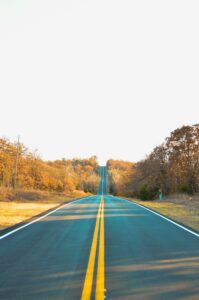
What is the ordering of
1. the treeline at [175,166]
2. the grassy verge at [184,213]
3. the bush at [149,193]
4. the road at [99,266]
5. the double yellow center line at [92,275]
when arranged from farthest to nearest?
the bush at [149,193], the treeline at [175,166], the grassy verge at [184,213], the road at [99,266], the double yellow center line at [92,275]

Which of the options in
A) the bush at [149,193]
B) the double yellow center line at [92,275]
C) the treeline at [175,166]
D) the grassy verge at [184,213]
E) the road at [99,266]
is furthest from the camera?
the bush at [149,193]

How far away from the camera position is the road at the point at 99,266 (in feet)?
18.4

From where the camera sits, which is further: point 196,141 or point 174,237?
point 196,141

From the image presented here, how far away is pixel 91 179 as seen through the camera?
168 meters

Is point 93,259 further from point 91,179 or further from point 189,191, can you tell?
point 91,179

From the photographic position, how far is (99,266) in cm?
735

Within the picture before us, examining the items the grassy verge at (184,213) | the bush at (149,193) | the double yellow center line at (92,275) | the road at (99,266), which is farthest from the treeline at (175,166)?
the double yellow center line at (92,275)

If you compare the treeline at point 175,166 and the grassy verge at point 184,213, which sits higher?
the treeline at point 175,166

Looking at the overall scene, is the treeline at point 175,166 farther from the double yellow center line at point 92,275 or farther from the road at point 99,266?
the double yellow center line at point 92,275

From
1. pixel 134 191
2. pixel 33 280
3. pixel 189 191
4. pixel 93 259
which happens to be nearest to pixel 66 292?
pixel 33 280

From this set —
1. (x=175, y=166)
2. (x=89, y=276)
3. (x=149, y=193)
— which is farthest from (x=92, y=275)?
(x=149, y=193)

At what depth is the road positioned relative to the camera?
560cm

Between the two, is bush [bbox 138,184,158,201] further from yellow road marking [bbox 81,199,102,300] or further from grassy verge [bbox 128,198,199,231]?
yellow road marking [bbox 81,199,102,300]

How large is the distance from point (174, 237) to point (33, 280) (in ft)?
21.6
